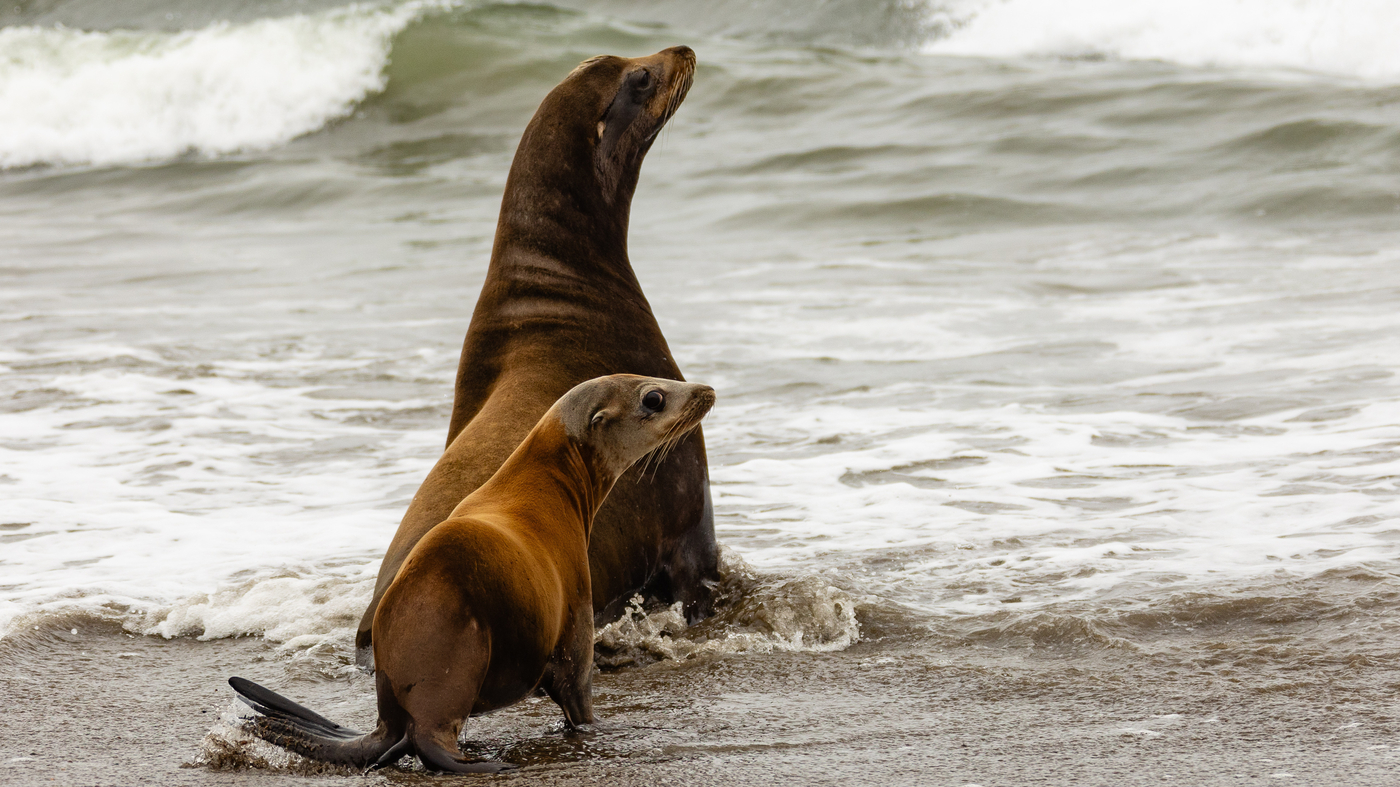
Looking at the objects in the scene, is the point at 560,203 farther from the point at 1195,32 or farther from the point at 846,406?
the point at 1195,32

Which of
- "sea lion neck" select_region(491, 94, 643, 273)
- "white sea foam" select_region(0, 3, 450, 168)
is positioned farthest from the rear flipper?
"white sea foam" select_region(0, 3, 450, 168)

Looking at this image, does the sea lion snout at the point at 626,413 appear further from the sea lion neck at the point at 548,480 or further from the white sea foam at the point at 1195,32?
the white sea foam at the point at 1195,32

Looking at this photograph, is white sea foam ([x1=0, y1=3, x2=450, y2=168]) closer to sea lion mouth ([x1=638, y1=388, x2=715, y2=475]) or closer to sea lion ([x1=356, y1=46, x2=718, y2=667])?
sea lion ([x1=356, y1=46, x2=718, y2=667])

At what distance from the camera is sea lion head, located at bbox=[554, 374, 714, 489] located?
132 inches

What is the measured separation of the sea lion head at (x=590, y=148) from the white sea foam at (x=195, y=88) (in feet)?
53.2

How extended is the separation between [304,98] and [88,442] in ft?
47.7

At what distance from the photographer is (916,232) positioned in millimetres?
12766

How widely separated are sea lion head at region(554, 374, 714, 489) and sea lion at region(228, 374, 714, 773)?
0.13 m

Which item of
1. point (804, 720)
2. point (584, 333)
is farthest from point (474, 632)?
point (584, 333)

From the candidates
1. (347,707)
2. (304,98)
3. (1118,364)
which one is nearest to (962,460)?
(1118,364)

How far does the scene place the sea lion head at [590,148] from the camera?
459 centimetres

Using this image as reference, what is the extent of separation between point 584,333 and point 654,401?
932mm

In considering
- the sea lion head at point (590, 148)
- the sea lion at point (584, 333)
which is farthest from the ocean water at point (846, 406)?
the sea lion head at point (590, 148)

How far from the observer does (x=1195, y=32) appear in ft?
63.0
